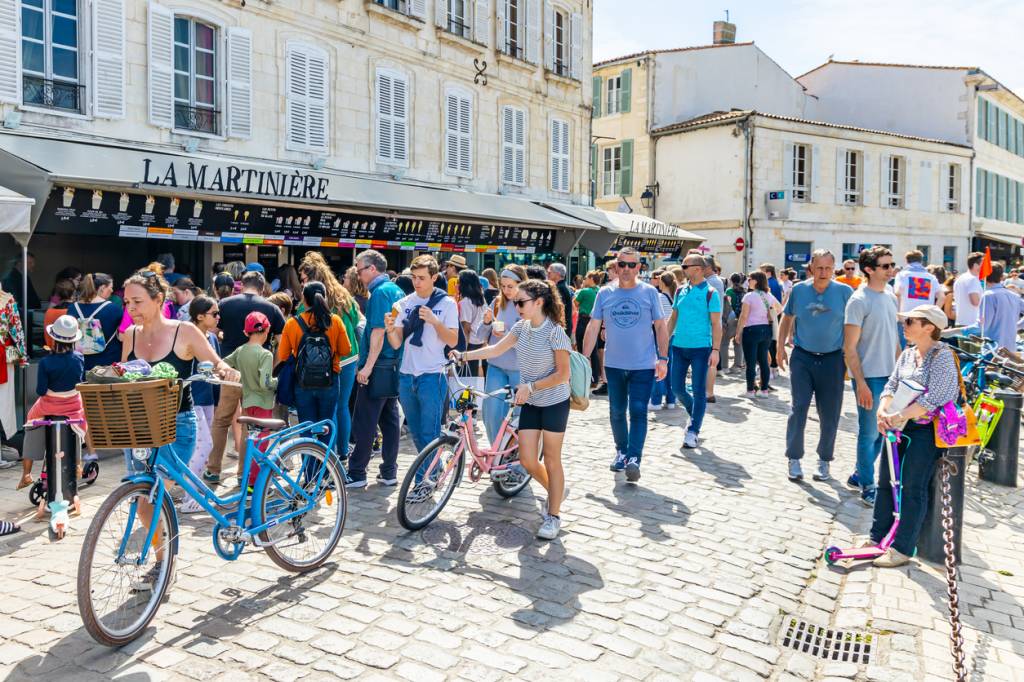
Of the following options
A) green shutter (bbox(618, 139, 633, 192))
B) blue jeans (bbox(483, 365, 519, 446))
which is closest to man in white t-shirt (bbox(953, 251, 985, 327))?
blue jeans (bbox(483, 365, 519, 446))

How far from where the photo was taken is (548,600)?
4.32 metres

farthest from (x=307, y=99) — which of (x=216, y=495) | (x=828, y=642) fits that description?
(x=828, y=642)

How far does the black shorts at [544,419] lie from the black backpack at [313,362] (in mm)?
1517

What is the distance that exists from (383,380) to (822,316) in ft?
11.5

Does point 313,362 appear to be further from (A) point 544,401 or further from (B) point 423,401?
(A) point 544,401

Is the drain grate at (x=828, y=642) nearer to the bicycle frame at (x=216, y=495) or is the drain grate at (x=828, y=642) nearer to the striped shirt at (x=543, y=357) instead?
the striped shirt at (x=543, y=357)

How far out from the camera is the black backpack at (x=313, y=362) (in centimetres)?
581

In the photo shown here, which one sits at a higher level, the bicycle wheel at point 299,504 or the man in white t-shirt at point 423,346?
the man in white t-shirt at point 423,346

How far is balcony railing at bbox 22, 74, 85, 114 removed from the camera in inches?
404

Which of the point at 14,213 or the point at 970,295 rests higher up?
the point at 14,213

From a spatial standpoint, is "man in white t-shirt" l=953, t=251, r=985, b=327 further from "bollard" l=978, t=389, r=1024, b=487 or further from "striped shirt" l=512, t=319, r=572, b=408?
"striped shirt" l=512, t=319, r=572, b=408

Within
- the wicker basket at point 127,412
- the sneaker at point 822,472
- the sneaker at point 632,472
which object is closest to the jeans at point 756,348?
the sneaker at point 822,472

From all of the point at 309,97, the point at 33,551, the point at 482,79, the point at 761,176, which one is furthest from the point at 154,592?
the point at 761,176

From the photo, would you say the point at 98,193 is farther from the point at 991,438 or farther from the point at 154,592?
the point at 991,438
